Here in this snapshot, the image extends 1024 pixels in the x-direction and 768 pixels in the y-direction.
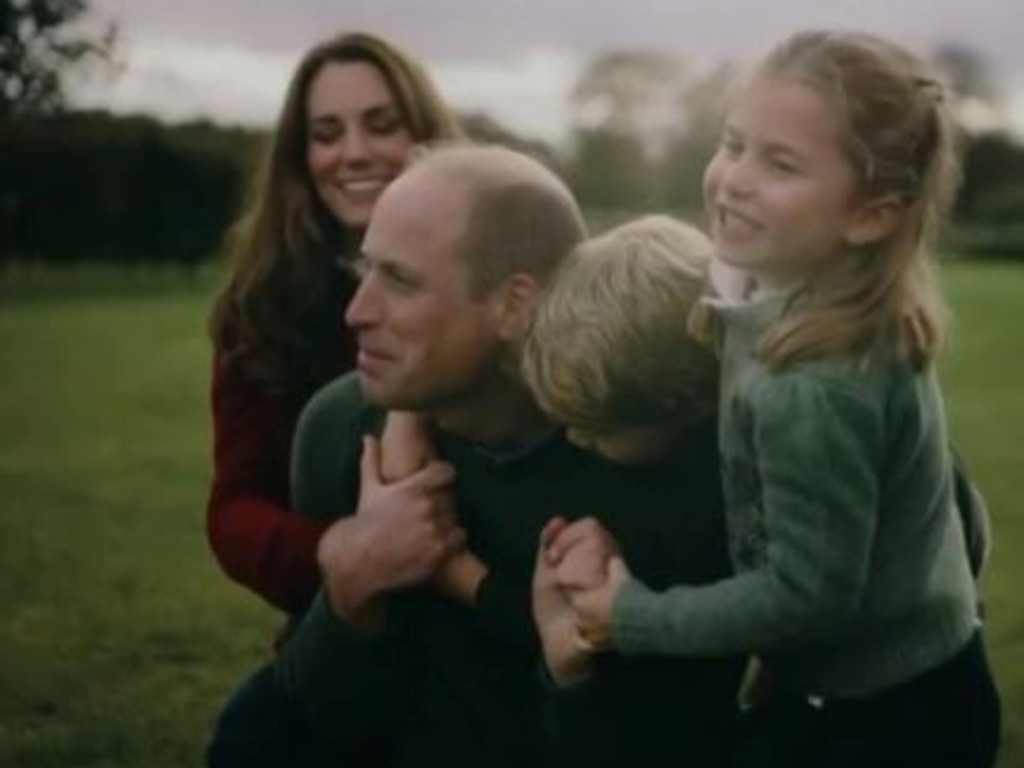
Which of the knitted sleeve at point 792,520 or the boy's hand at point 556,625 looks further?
the boy's hand at point 556,625

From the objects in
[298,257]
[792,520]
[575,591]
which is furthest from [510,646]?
[298,257]

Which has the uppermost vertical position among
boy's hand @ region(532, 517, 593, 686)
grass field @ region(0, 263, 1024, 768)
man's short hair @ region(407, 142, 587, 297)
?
man's short hair @ region(407, 142, 587, 297)

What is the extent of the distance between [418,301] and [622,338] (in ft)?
0.87

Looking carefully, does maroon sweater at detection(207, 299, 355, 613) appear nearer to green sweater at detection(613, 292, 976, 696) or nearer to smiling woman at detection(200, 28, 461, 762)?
smiling woman at detection(200, 28, 461, 762)

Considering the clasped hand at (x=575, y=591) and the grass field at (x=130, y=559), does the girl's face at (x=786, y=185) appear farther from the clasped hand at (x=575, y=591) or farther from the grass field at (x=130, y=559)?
the grass field at (x=130, y=559)

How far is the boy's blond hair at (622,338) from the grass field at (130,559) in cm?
282

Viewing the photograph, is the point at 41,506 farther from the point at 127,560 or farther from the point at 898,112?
the point at 898,112

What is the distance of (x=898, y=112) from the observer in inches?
97.7

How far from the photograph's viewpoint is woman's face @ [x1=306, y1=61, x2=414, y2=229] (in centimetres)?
364

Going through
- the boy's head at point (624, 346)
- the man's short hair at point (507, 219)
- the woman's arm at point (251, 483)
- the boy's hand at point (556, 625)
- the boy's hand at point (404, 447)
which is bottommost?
the woman's arm at point (251, 483)

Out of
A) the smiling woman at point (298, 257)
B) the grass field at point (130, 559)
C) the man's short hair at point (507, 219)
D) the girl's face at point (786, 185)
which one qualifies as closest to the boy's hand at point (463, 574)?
the man's short hair at point (507, 219)

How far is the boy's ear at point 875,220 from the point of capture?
2.49 meters

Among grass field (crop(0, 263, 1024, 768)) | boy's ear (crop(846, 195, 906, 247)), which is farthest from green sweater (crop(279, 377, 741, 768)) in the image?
grass field (crop(0, 263, 1024, 768))

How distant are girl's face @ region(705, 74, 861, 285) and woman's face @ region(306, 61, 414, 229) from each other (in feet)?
3.99
